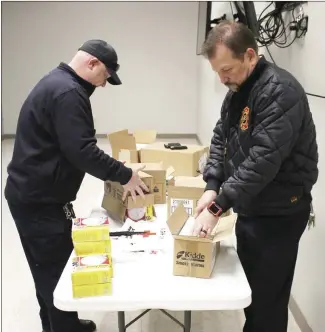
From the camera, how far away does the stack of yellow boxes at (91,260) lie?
1.31 meters

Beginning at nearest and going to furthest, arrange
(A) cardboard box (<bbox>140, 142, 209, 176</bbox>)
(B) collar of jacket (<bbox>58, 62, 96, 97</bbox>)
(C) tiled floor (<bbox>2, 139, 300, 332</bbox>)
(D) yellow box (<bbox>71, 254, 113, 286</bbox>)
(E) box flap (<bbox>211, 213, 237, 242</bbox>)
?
1. (D) yellow box (<bbox>71, 254, 113, 286</bbox>)
2. (E) box flap (<bbox>211, 213, 237, 242</bbox>)
3. (B) collar of jacket (<bbox>58, 62, 96, 97</bbox>)
4. (C) tiled floor (<bbox>2, 139, 300, 332</bbox>)
5. (A) cardboard box (<bbox>140, 142, 209, 176</bbox>)

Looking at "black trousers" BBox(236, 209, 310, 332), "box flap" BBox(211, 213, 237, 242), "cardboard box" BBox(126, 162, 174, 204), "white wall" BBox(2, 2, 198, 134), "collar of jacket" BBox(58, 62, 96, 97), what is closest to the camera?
"box flap" BBox(211, 213, 237, 242)

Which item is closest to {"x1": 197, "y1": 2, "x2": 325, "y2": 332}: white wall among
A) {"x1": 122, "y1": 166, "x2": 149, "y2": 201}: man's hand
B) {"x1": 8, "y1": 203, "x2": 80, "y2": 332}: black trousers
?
{"x1": 122, "y1": 166, "x2": 149, "y2": 201}: man's hand

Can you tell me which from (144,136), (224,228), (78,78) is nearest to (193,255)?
(224,228)

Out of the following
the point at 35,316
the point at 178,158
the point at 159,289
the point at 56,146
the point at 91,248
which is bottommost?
the point at 35,316

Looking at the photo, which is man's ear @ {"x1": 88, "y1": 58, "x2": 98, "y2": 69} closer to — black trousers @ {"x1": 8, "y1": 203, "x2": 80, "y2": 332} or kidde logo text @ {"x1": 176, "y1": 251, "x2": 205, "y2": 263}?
black trousers @ {"x1": 8, "y1": 203, "x2": 80, "y2": 332}

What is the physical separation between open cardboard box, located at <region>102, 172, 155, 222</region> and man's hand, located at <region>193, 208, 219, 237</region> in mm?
519

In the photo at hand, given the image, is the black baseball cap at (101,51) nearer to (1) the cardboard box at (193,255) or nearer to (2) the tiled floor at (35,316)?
(1) the cardboard box at (193,255)

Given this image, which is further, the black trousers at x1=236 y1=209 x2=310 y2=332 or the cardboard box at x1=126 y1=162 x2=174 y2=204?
the cardboard box at x1=126 y1=162 x2=174 y2=204

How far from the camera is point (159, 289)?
1375 mm

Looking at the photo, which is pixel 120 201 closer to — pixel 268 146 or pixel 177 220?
pixel 177 220

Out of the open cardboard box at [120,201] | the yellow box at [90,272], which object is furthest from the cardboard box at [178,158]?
the yellow box at [90,272]

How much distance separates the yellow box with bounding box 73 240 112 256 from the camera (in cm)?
144

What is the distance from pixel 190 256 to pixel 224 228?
0.23 m
